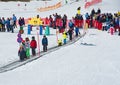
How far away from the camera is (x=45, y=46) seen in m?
26.0

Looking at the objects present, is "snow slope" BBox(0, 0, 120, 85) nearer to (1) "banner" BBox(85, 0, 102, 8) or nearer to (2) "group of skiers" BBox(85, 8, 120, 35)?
(2) "group of skiers" BBox(85, 8, 120, 35)

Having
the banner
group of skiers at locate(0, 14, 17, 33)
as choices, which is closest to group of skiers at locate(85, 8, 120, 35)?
group of skiers at locate(0, 14, 17, 33)

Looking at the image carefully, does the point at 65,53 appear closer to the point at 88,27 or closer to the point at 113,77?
the point at 113,77

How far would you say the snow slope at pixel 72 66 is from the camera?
18091 mm

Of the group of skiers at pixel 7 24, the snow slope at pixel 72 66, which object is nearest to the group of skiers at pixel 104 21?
the snow slope at pixel 72 66

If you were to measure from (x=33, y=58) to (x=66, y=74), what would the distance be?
4746mm

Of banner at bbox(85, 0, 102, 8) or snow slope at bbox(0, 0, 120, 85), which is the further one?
banner at bbox(85, 0, 102, 8)

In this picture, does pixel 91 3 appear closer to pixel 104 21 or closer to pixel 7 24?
pixel 104 21

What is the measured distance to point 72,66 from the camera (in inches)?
827

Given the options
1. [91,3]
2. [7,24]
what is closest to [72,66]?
[7,24]

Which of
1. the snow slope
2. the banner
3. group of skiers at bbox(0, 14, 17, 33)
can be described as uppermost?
the banner

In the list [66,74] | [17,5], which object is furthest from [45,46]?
[17,5]

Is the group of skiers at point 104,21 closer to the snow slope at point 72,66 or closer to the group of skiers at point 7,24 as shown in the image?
the snow slope at point 72,66

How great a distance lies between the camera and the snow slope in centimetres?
1809
